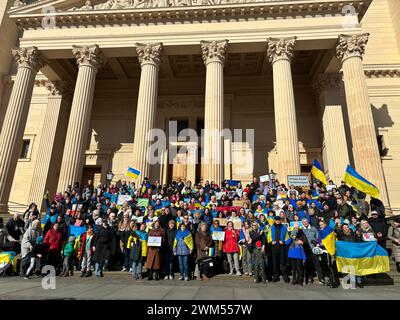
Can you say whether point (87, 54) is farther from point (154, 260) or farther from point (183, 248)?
point (183, 248)

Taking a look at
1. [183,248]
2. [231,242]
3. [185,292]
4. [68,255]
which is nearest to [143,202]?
[68,255]

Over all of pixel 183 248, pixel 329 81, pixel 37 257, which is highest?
pixel 329 81

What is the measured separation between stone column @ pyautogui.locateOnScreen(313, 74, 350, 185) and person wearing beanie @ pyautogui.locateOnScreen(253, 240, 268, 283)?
41.6 ft

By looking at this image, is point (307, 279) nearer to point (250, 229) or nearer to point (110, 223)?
point (250, 229)

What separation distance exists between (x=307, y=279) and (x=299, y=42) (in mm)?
15789

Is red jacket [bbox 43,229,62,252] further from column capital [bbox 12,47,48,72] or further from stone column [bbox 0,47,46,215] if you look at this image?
column capital [bbox 12,47,48,72]

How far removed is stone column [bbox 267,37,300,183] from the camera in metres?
16.7

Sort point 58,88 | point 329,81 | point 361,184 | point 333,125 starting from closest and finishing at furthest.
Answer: point 361,184, point 333,125, point 329,81, point 58,88

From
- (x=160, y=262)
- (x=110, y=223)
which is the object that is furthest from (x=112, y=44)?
(x=160, y=262)

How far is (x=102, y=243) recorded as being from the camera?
9.39 m

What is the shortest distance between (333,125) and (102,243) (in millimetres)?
17823

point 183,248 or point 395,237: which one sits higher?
point 395,237

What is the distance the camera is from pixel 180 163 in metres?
24.1

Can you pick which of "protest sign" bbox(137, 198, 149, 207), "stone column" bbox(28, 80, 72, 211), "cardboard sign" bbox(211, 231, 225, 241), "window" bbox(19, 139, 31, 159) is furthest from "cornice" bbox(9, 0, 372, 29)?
"cardboard sign" bbox(211, 231, 225, 241)
